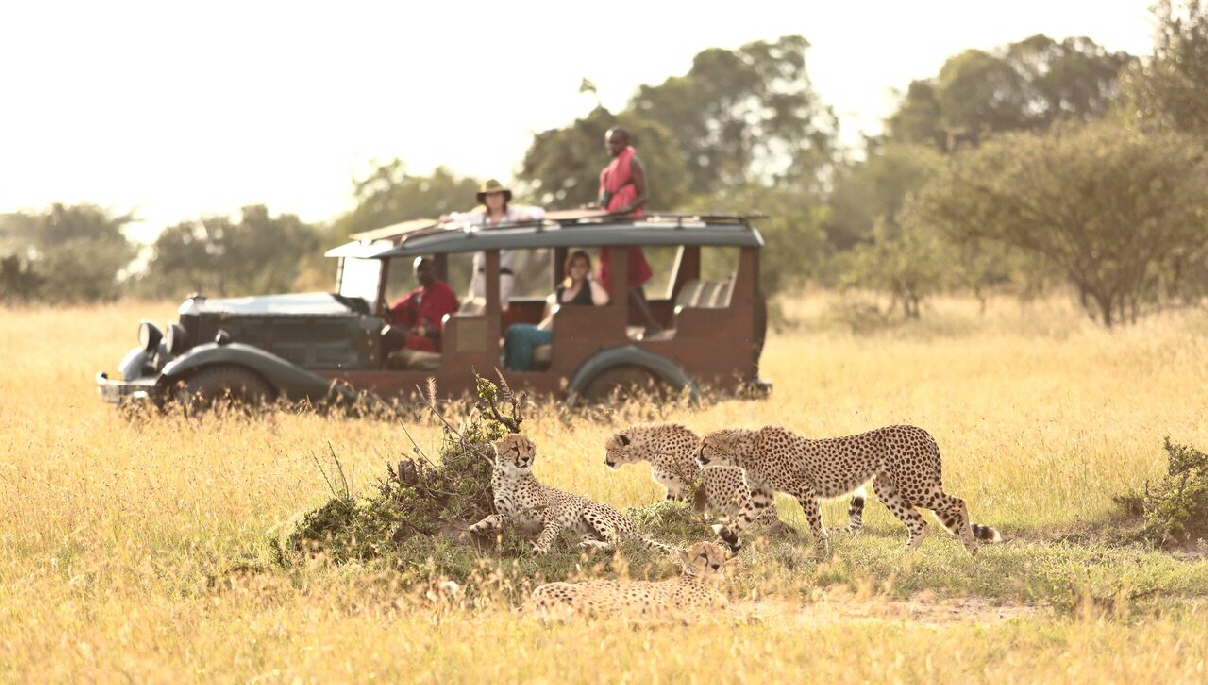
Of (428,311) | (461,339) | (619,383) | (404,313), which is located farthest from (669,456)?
(404,313)

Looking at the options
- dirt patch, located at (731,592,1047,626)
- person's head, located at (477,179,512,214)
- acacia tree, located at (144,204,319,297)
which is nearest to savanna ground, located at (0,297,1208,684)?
dirt patch, located at (731,592,1047,626)

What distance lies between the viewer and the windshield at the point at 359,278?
12.8m

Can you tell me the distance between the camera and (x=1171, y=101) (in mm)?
22828

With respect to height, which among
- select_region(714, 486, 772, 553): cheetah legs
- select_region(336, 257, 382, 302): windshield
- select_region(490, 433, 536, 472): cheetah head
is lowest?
select_region(714, 486, 772, 553): cheetah legs

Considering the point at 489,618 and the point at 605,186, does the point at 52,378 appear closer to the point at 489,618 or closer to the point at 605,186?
the point at 605,186

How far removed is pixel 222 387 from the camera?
1206cm

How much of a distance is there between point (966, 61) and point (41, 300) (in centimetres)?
3608

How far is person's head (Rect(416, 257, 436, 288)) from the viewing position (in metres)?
12.9

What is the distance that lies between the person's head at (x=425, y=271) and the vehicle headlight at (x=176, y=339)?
6.87ft

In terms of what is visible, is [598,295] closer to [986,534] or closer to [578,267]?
[578,267]

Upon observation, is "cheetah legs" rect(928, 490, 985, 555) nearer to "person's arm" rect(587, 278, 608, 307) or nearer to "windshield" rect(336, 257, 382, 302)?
"person's arm" rect(587, 278, 608, 307)

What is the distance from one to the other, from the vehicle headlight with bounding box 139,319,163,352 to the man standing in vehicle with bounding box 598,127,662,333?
4072 millimetres

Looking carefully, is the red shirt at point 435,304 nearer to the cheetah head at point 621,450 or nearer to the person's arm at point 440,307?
the person's arm at point 440,307

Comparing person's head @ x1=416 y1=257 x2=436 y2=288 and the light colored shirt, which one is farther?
the light colored shirt
